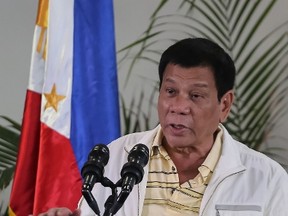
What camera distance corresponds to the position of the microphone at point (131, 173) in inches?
48.4

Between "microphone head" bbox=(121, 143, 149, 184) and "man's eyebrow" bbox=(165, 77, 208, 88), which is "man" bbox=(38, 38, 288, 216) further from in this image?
"microphone head" bbox=(121, 143, 149, 184)

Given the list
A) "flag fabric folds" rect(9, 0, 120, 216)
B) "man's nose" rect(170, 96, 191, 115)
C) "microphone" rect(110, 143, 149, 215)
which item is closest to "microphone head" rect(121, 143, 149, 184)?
"microphone" rect(110, 143, 149, 215)

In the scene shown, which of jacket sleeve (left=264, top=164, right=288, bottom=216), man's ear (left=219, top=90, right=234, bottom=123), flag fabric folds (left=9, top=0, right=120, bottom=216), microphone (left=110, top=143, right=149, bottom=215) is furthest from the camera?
flag fabric folds (left=9, top=0, right=120, bottom=216)

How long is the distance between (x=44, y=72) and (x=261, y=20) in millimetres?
1050

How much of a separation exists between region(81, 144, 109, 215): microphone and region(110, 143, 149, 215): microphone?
49 millimetres

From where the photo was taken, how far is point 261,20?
2607mm

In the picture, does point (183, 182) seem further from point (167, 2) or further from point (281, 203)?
point (167, 2)

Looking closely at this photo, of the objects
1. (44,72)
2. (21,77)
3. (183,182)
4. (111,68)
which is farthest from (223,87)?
(21,77)

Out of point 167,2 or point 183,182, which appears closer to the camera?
point 183,182

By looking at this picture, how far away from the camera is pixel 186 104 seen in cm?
171

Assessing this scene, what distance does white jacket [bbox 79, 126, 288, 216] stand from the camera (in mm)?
1676

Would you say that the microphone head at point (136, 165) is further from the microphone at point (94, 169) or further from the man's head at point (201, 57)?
the man's head at point (201, 57)

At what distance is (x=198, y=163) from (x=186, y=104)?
213 mm

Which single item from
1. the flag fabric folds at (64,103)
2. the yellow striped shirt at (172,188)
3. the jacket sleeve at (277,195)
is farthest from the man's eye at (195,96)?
the flag fabric folds at (64,103)
